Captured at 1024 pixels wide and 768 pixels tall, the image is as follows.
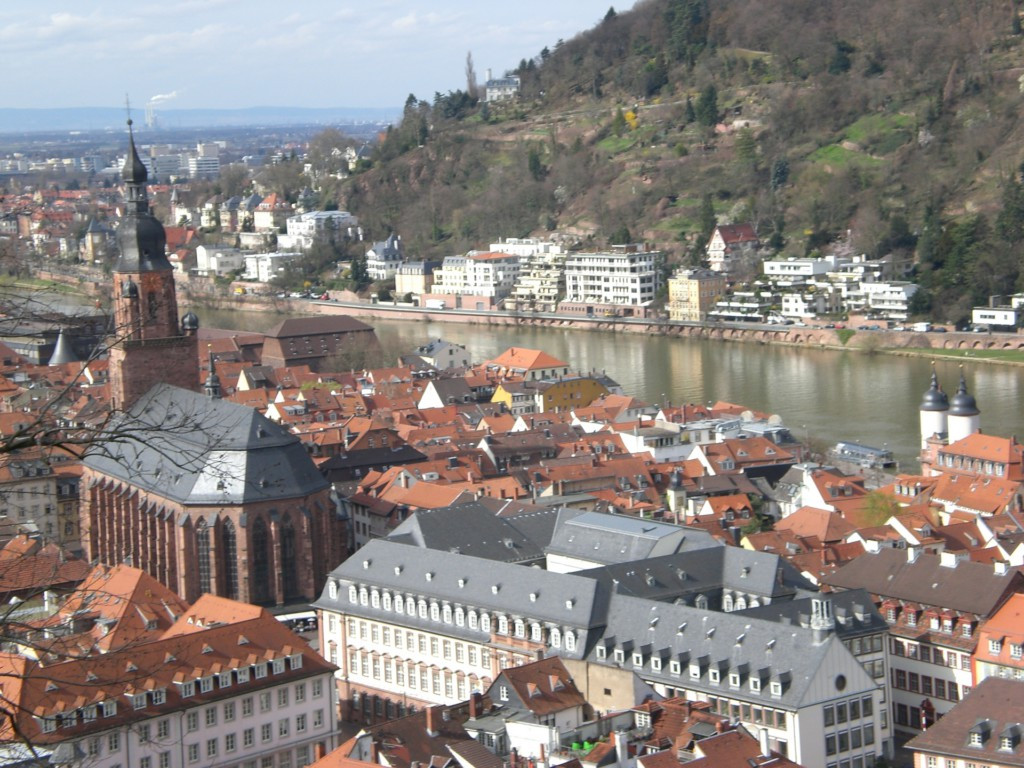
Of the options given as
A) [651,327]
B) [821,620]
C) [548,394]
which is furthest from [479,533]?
[651,327]

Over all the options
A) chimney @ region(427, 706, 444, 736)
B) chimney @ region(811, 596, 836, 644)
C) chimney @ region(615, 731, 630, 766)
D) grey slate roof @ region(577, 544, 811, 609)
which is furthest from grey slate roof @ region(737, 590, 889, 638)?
chimney @ region(615, 731, 630, 766)

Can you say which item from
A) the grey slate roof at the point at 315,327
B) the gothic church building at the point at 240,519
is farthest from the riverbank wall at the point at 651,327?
the gothic church building at the point at 240,519

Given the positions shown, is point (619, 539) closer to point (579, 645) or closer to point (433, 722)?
point (579, 645)

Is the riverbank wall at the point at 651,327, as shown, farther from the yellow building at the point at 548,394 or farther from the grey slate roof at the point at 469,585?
the grey slate roof at the point at 469,585

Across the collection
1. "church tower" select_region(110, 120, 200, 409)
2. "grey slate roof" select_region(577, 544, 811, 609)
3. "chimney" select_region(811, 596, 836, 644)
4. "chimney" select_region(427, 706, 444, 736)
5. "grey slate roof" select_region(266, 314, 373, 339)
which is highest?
"church tower" select_region(110, 120, 200, 409)

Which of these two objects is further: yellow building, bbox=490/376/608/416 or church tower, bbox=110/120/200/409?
A: yellow building, bbox=490/376/608/416

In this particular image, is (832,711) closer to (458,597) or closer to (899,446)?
(458,597)

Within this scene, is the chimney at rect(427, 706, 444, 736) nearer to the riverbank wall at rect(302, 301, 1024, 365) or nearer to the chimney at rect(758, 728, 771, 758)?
the chimney at rect(758, 728, 771, 758)
